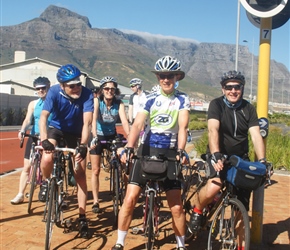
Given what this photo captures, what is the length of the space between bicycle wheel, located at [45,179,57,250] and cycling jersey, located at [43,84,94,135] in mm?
816

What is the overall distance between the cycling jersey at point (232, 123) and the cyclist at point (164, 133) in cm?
36

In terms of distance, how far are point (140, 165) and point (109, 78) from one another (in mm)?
2540

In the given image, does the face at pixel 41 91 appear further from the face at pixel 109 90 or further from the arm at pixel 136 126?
the arm at pixel 136 126

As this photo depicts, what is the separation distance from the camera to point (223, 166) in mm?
4367

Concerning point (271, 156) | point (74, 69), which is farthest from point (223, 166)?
point (271, 156)

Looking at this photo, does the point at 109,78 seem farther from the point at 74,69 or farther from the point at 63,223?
the point at 63,223

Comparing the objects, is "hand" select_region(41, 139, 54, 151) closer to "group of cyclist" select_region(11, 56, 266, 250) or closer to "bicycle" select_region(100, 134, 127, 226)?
"group of cyclist" select_region(11, 56, 266, 250)

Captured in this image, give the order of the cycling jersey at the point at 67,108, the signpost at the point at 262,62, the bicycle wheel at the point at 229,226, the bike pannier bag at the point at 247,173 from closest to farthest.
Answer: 1. the bike pannier bag at the point at 247,173
2. the bicycle wheel at the point at 229,226
3. the signpost at the point at 262,62
4. the cycling jersey at the point at 67,108

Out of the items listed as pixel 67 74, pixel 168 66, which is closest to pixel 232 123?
pixel 168 66

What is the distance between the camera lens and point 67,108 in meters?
5.49

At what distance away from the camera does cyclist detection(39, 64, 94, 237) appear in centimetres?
530

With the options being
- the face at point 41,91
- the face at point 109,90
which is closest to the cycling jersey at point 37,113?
the face at point 41,91

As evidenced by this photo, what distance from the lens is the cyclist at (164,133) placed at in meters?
4.71

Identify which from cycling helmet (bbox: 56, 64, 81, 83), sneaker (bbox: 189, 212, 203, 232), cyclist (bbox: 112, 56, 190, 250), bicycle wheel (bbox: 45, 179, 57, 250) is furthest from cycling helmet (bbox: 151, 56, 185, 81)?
bicycle wheel (bbox: 45, 179, 57, 250)
